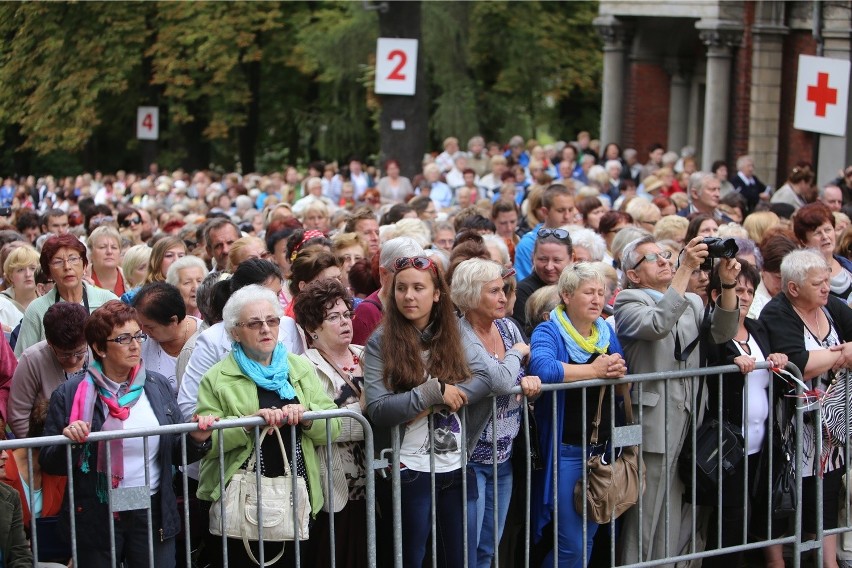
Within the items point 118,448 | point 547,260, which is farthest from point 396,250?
point 118,448

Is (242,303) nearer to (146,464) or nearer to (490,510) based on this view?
(146,464)

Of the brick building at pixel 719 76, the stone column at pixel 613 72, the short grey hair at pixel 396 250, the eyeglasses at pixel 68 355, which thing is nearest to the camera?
the eyeglasses at pixel 68 355

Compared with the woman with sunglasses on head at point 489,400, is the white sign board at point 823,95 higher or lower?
higher

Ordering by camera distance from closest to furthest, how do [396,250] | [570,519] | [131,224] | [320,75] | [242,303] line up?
[242,303]
[570,519]
[396,250]
[131,224]
[320,75]

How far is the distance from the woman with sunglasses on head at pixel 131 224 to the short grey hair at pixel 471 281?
21.0 feet

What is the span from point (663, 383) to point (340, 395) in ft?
5.53

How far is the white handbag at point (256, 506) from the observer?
590cm

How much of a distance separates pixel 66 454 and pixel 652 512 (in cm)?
301

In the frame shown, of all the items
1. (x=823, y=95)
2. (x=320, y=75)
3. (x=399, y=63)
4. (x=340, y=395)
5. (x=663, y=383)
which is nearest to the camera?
(x=340, y=395)

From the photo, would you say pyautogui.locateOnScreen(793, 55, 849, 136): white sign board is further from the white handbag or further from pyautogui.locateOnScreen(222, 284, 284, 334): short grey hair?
the white handbag

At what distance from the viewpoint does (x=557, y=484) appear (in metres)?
6.60

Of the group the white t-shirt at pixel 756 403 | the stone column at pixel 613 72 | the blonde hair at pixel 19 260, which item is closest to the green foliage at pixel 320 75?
the stone column at pixel 613 72

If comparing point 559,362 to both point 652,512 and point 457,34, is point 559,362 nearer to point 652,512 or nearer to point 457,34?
point 652,512

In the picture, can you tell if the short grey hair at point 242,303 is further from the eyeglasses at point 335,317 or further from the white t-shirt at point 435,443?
the white t-shirt at point 435,443
